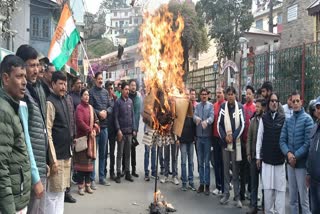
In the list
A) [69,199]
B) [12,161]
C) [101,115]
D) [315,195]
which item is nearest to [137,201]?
[69,199]

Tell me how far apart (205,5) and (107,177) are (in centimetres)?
1998

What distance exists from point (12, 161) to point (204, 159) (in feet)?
19.0

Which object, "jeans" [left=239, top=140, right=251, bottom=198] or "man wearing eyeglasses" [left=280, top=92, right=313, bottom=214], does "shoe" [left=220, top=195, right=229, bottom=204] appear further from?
"man wearing eyeglasses" [left=280, top=92, right=313, bottom=214]

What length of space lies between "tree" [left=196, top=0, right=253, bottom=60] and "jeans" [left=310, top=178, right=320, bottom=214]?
848 inches

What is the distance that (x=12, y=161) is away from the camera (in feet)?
10.5

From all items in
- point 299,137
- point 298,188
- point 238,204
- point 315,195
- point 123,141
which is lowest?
point 238,204

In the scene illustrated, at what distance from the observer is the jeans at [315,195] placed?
17.0ft

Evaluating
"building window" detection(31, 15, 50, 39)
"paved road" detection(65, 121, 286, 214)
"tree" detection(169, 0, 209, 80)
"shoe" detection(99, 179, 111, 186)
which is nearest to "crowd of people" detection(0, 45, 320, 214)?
"shoe" detection(99, 179, 111, 186)

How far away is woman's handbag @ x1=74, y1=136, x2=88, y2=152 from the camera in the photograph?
25.9ft

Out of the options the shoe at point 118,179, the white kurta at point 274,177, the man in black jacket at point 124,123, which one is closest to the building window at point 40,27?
the man in black jacket at point 124,123

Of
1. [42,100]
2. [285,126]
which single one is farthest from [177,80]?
[42,100]

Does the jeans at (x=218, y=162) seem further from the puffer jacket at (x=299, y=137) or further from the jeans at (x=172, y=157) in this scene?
the puffer jacket at (x=299, y=137)

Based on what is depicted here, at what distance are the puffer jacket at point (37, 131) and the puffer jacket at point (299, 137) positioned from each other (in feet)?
11.9

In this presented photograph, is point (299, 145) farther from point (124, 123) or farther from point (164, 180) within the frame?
point (124, 123)
